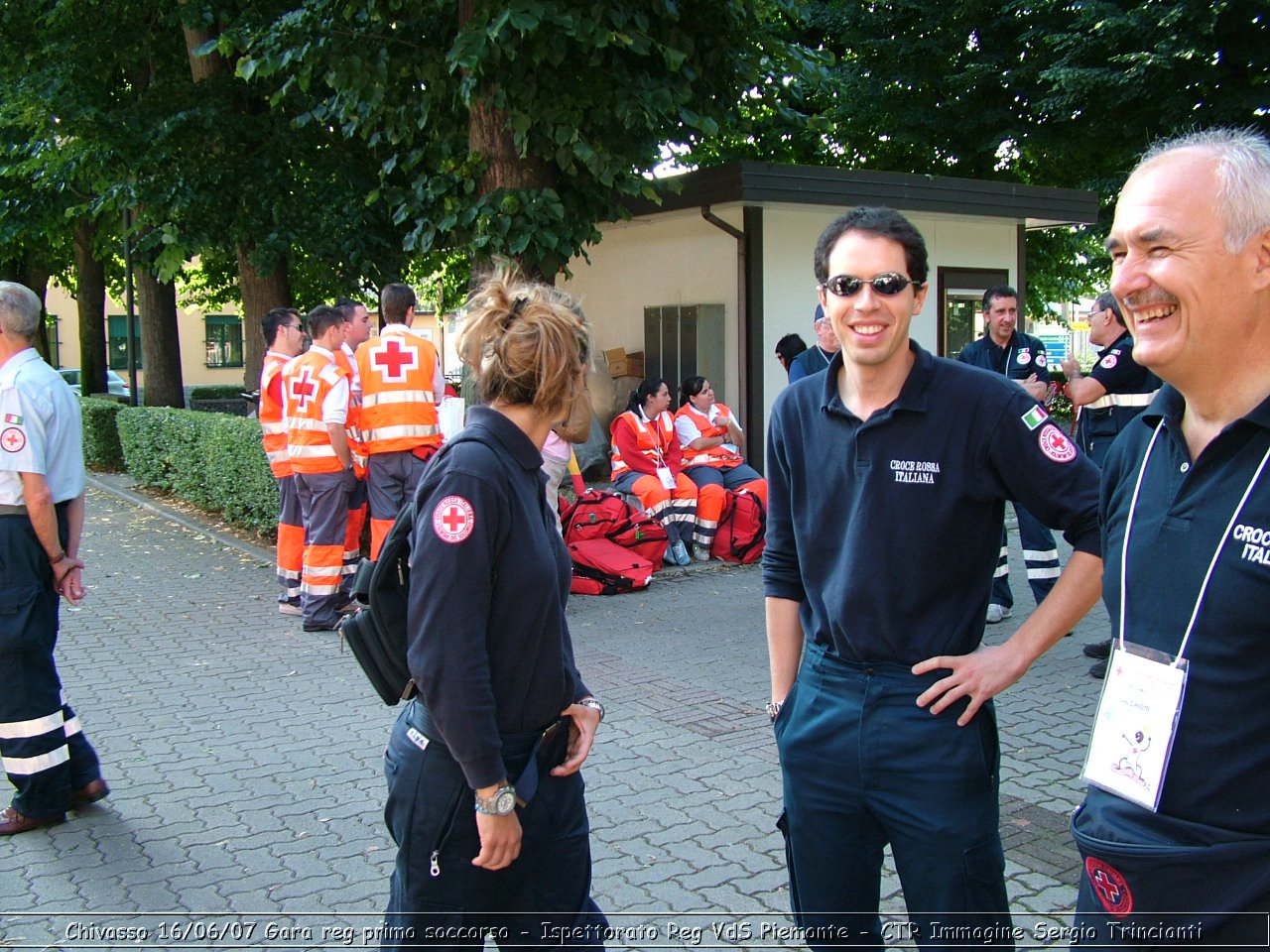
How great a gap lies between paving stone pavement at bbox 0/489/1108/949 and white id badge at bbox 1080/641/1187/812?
78.9 inches

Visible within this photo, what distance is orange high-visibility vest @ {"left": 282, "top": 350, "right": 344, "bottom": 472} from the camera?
27.5 feet

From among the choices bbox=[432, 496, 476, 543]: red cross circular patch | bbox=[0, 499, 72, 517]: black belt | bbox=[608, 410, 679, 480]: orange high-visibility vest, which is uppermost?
bbox=[432, 496, 476, 543]: red cross circular patch

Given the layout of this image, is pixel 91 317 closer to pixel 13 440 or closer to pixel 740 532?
pixel 740 532

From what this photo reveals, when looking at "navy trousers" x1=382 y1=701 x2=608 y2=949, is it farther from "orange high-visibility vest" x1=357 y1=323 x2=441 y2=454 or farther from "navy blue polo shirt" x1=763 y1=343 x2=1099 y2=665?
"orange high-visibility vest" x1=357 y1=323 x2=441 y2=454

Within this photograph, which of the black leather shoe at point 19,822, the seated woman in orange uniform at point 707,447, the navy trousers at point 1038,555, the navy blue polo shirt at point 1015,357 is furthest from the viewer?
the seated woman in orange uniform at point 707,447

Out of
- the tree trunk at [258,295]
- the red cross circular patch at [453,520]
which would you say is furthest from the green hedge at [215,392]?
the red cross circular patch at [453,520]

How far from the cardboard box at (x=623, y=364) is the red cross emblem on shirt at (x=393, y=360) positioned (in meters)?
7.18

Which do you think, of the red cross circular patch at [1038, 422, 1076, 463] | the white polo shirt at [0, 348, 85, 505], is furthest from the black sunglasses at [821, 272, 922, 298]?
the white polo shirt at [0, 348, 85, 505]

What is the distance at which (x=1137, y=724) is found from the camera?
199 centimetres

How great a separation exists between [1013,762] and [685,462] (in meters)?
6.21

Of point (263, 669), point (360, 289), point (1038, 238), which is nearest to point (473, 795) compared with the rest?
point (263, 669)

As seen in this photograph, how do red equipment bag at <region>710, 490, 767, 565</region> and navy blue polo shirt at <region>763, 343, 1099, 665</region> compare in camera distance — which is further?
red equipment bag at <region>710, 490, 767, 565</region>

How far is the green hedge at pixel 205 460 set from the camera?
1203 centimetres

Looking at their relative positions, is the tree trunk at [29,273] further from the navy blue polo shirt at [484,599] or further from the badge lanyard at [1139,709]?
the badge lanyard at [1139,709]
